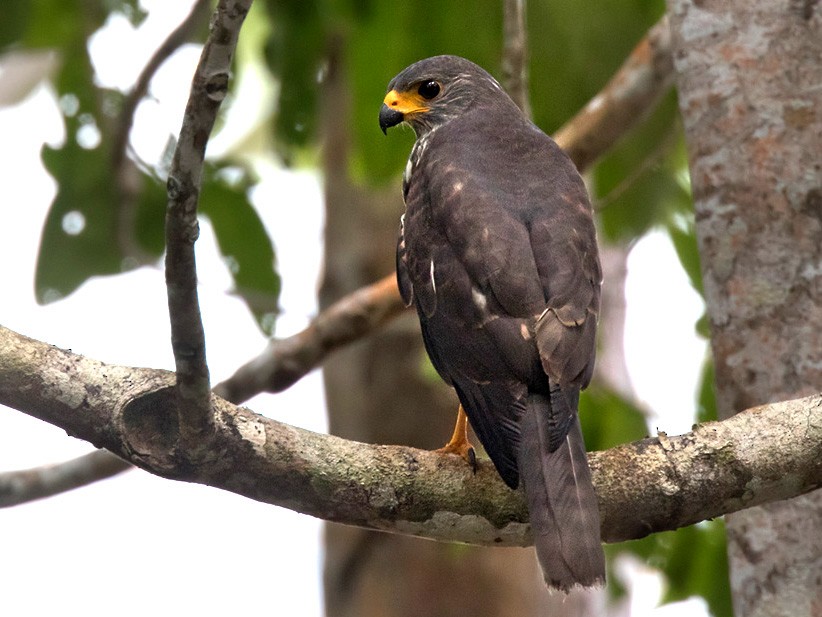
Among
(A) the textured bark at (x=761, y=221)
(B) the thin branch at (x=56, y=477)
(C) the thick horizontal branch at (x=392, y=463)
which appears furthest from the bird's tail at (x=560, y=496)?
(B) the thin branch at (x=56, y=477)

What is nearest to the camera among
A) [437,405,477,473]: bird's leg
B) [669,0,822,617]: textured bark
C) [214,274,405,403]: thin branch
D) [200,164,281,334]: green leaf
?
[437,405,477,473]: bird's leg

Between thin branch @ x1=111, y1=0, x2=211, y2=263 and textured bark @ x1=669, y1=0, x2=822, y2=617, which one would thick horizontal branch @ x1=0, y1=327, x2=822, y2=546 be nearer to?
textured bark @ x1=669, y1=0, x2=822, y2=617

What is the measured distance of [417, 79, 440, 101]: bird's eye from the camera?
5176 millimetres

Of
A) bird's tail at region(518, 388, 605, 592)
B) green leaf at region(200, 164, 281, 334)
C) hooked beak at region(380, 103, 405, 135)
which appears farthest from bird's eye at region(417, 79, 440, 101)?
bird's tail at region(518, 388, 605, 592)

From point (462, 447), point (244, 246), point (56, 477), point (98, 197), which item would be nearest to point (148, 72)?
point (98, 197)

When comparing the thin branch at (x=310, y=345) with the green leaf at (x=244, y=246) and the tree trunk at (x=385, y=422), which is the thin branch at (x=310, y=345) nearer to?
the green leaf at (x=244, y=246)

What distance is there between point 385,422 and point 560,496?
3.62 m

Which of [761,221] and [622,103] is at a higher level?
[622,103]

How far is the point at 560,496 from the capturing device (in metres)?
3.24

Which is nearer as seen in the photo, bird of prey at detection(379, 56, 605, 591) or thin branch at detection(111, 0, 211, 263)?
bird of prey at detection(379, 56, 605, 591)

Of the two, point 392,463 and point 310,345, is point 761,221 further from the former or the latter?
point 310,345

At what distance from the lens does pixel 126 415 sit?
3100 millimetres

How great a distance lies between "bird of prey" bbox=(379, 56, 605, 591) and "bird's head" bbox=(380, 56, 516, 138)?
0.56m

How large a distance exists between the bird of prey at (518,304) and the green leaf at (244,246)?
1133 millimetres
